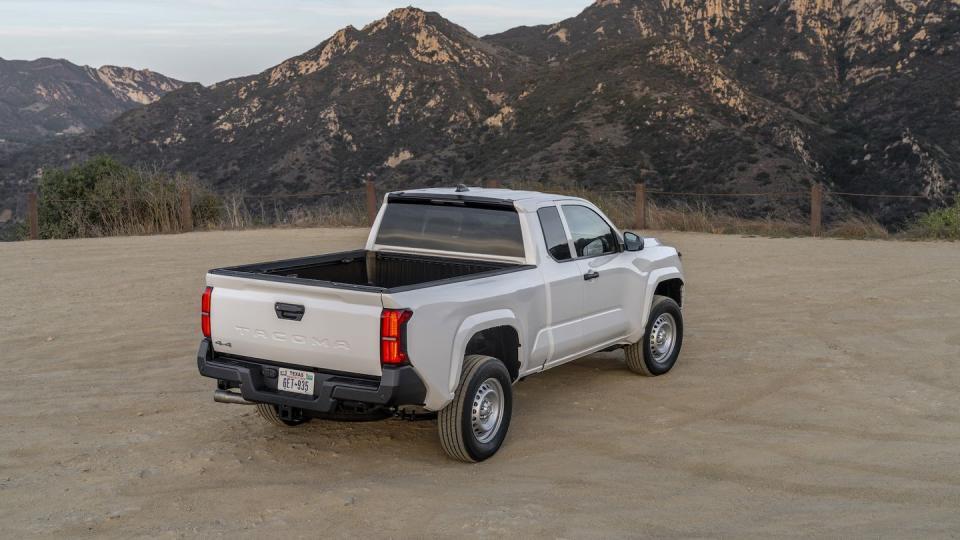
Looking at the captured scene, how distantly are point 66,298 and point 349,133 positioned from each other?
145 feet

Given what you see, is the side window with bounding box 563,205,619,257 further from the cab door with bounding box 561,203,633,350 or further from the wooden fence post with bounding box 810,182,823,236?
the wooden fence post with bounding box 810,182,823,236

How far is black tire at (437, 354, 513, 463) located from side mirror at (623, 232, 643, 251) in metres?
2.32

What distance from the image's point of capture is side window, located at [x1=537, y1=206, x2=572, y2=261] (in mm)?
7508

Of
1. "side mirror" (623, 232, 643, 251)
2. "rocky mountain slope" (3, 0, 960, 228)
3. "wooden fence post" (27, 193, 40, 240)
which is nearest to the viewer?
"side mirror" (623, 232, 643, 251)

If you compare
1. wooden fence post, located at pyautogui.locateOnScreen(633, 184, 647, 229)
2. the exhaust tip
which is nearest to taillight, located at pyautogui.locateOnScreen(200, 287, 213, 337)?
the exhaust tip

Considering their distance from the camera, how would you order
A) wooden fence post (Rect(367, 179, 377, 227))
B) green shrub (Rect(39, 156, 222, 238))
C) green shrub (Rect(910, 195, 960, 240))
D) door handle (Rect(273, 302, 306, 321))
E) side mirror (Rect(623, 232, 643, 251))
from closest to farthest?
door handle (Rect(273, 302, 306, 321)), side mirror (Rect(623, 232, 643, 251)), green shrub (Rect(910, 195, 960, 240)), green shrub (Rect(39, 156, 222, 238)), wooden fence post (Rect(367, 179, 377, 227))

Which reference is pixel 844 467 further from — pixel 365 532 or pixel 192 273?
pixel 192 273

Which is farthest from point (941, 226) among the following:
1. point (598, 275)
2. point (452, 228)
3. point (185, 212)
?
point (185, 212)

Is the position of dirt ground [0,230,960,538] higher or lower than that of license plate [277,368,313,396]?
lower

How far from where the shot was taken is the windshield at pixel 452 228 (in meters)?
7.46

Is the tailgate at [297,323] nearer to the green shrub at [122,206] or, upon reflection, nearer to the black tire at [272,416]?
the black tire at [272,416]

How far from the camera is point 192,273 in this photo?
16281mm

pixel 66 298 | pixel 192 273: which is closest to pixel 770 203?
pixel 192 273

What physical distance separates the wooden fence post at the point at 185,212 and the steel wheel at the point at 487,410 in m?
20.2
